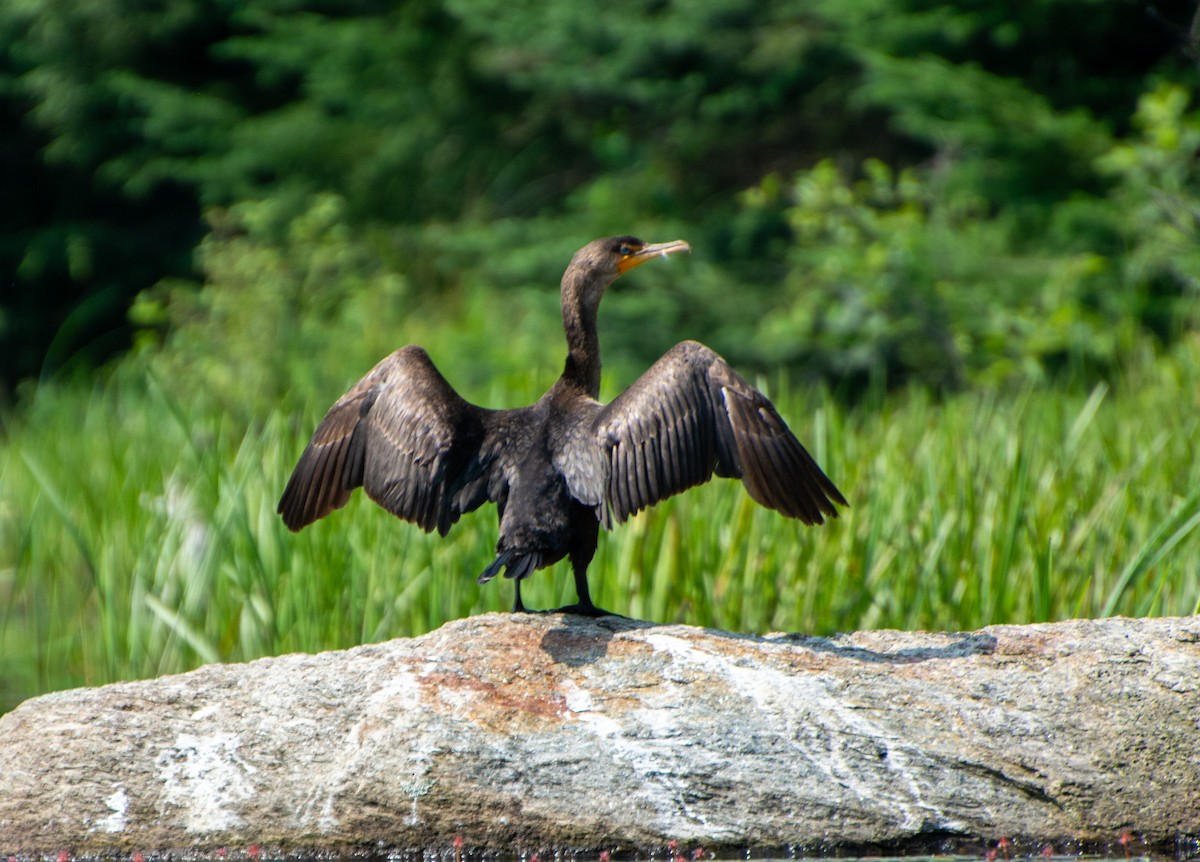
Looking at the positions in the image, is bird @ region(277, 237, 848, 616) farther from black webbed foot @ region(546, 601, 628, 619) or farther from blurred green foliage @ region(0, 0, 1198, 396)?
blurred green foliage @ region(0, 0, 1198, 396)

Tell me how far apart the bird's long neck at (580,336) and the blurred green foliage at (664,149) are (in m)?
4.69

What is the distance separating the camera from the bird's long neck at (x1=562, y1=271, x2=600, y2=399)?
4070mm

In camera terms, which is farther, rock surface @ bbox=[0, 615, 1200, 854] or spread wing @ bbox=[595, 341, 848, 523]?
spread wing @ bbox=[595, 341, 848, 523]

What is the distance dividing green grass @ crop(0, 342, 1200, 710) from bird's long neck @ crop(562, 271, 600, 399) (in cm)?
70

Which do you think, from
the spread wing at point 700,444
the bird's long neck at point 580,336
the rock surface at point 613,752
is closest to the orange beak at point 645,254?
the bird's long neck at point 580,336

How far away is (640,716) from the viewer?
3209mm

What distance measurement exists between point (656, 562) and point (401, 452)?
3.74 ft

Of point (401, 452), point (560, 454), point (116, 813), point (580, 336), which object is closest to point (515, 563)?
point (560, 454)

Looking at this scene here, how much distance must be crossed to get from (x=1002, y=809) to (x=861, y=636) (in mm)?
699

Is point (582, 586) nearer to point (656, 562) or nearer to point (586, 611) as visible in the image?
point (586, 611)

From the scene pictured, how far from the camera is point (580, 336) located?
4082 millimetres

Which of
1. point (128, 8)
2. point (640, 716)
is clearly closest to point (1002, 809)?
point (640, 716)

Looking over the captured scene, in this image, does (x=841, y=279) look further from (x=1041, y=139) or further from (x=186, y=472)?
→ (x=186, y=472)

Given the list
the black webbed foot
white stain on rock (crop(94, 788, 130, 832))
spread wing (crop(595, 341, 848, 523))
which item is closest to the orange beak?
spread wing (crop(595, 341, 848, 523))
